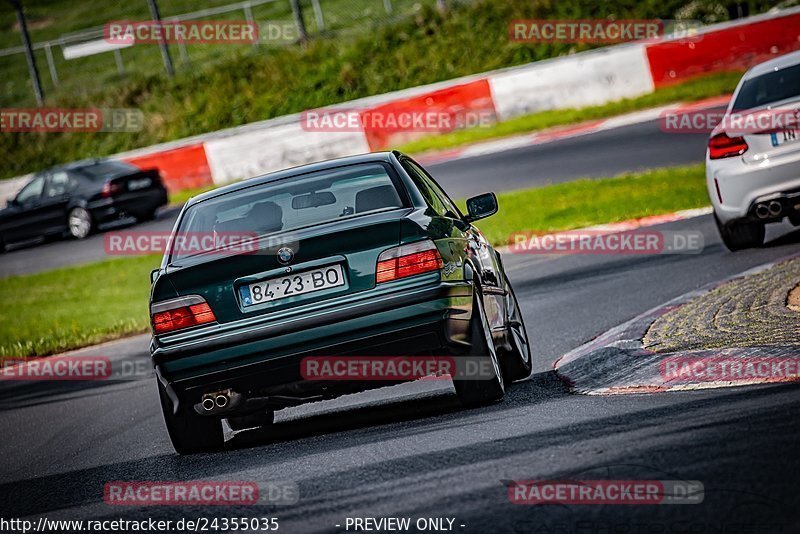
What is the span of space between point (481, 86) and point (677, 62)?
3.87m

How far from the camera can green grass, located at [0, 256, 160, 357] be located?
1562 cm

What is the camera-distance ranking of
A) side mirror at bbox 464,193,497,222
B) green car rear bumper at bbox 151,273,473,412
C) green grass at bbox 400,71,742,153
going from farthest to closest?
green grass at bbox 400,71,742,153 → side mirror at bbox 464,193,497,222 → green car rear bumper at bbox 151,273,473,412

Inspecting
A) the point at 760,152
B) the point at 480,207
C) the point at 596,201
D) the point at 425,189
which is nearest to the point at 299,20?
the point at 596,201

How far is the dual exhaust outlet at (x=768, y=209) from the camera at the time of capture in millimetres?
11328

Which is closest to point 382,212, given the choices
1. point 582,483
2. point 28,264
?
point 582,483

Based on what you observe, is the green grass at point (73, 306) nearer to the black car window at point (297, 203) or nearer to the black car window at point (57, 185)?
the black car window at point (57, 185)

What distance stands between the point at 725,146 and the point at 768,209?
0.67 m

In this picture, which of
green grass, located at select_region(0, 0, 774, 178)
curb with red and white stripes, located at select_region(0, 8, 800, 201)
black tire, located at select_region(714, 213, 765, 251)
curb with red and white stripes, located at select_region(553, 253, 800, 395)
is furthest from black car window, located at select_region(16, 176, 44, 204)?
curb with red and white stripes, located at select_region(553, 253, 800, 395)

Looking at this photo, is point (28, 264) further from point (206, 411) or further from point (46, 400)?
point (206, 411)

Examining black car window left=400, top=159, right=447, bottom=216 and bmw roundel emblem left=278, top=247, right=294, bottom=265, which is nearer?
bmw roundel emblem left=278, top=247, right=294, bottom=265

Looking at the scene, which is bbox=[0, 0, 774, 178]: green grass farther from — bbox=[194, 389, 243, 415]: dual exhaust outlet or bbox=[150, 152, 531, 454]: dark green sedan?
bbox=[194, 389, 243, 415]: dual exhaust outlet

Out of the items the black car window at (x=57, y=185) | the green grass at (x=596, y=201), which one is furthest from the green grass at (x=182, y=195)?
the green grass at (x=596, y=201)

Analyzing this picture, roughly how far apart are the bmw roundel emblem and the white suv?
5.85 meters

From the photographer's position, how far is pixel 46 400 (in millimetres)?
11562
